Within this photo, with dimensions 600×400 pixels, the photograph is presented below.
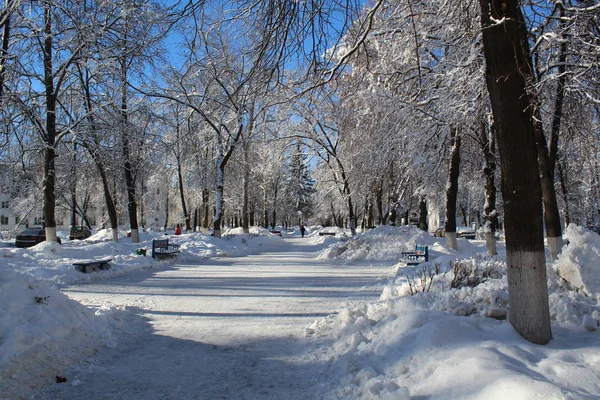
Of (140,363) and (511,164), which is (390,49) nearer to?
(511,164)

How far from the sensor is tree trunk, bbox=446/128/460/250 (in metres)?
15.6

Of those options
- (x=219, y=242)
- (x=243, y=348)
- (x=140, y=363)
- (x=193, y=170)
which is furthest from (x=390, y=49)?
(x=193, y=170)

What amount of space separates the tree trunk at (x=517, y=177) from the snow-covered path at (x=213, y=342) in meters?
2.18

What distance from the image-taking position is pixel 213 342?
18.9 feet

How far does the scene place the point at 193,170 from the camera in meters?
34.7

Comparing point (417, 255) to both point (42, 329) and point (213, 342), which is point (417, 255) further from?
point (42, 329)

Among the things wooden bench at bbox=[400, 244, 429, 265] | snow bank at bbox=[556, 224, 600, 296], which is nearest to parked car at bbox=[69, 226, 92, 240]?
wooden bench at bbox=[400, 244, 429, 265]

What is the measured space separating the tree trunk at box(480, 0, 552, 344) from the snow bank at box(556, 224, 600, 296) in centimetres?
227

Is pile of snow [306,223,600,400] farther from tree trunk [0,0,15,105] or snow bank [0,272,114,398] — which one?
tree trunk [0,0,15,105]

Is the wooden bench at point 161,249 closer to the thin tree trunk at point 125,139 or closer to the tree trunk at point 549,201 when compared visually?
the thin tree trunk at point 125,139

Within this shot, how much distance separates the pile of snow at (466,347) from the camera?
3.28 metres

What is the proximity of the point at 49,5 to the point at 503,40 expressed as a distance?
8.72m

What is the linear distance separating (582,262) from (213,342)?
17.9ft

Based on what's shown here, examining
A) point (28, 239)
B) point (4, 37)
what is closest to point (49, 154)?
point (4, 37)
